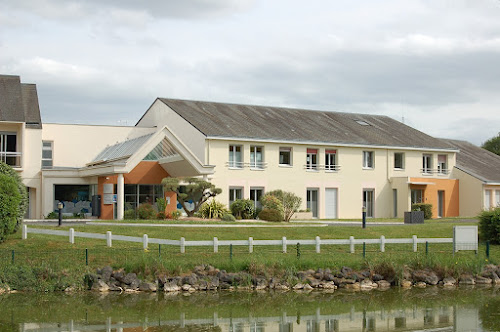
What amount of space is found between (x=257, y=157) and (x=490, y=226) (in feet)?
60.6

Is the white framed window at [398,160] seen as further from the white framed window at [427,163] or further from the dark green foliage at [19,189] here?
the dark green foliage at [19,189]

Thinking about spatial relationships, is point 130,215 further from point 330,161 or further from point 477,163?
point 477,163

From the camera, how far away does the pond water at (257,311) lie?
58.3ft

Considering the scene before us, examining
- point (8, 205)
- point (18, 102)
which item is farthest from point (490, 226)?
point (18, 102)

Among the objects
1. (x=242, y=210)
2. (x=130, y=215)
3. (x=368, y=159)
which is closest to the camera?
(x=130, y=215)

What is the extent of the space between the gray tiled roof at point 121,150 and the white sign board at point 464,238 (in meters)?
17.8

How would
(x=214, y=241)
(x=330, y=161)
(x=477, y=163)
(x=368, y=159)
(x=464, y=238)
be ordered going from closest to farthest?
(x=214, y=241), (x=464, y=238), (x=330, y=161), (x=368, y=159), (x=477, y=163)

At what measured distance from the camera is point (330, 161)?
4856cm

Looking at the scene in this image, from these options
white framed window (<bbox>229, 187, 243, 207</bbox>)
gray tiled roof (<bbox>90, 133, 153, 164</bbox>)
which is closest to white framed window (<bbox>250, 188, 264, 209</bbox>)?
white framed window (<bbox>229, 187, 243, 207</bbox>)

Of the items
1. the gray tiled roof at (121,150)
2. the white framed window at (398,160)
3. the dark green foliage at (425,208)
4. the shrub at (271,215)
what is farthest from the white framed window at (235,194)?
the white framed window at (398,160)

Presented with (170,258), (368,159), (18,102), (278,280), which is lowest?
(278,280)

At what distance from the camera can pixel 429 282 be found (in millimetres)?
A: 24734

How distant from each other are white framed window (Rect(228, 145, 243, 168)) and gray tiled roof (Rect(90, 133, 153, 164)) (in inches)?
240

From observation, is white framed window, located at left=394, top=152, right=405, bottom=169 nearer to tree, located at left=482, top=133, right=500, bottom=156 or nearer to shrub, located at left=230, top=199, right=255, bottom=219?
shrub, located at left=230, top=199, right=255, bottom=219
